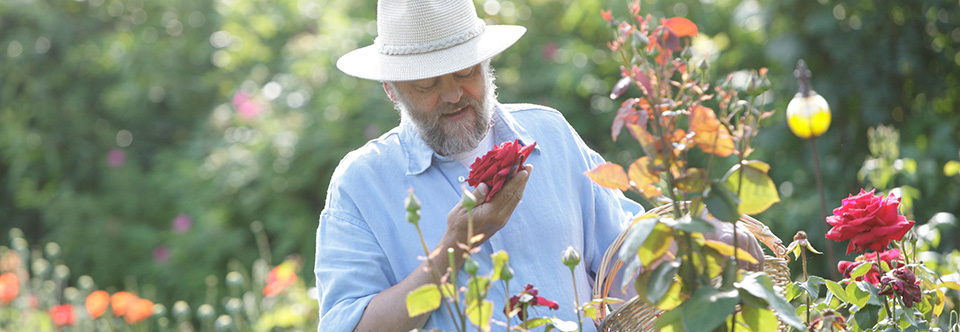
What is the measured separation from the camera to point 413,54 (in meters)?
1.67

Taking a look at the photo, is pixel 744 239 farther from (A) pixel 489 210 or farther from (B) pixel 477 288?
(B) pixel 477 288

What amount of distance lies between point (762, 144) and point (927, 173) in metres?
0.71

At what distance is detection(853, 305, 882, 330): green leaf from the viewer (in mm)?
1275

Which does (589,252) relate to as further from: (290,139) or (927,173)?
(290,139)

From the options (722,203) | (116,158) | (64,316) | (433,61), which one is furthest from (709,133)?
(116,158)

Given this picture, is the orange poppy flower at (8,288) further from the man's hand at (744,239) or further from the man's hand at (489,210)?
the man's hand at (744,239)

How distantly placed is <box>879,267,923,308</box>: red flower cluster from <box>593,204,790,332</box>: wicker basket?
0.14 meters

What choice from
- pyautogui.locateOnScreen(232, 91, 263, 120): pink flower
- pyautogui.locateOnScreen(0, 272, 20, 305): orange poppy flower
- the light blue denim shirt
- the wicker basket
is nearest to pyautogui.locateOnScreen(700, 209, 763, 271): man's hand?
the wicker basket

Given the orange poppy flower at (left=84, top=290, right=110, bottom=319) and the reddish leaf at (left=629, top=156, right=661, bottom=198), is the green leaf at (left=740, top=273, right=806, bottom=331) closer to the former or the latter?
the reddish leaf at (left=629, top=156, right=661, bottom=198)

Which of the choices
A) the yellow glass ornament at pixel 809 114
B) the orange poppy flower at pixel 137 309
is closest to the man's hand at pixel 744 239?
the yellow glass ornament at pixel 809 114

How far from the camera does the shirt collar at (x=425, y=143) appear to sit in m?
1.70

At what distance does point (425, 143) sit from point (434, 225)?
0.17 meters

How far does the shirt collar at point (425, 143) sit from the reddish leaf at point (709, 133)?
809mm

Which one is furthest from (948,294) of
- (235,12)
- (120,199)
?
(120,199)
